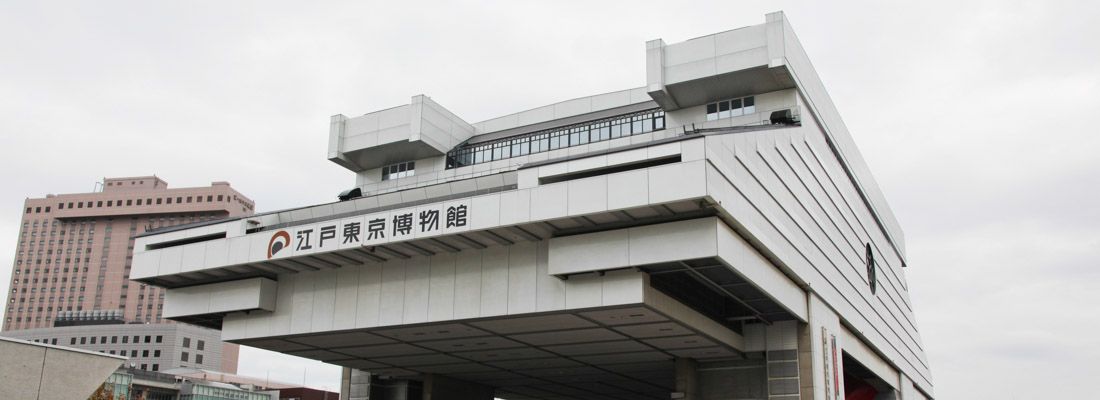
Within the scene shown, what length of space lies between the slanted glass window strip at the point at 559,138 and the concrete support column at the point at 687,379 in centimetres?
1455

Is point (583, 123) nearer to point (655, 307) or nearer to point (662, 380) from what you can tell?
point (662, 380)

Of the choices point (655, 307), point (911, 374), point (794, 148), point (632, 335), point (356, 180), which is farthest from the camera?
point (911, 374)

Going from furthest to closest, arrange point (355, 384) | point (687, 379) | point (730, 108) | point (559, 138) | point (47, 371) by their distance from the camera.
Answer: point (355, 384) → point (559, 138) → point (730, 108) → point (687, 379) → point (47, 371)

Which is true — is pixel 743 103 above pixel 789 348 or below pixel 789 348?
above

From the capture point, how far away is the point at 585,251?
1651 inches

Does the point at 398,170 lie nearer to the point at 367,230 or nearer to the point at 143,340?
the point at 367,230

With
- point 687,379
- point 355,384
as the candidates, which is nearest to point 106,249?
point 355,384

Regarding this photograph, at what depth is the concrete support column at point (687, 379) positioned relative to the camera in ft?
170

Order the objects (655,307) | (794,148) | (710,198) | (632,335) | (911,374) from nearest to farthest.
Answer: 1. (710,198)
2. (655,307)
3. (632,335)
4. (794,148)
5. (911,374)

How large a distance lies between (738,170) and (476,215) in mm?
11377

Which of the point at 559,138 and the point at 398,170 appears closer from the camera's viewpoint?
the point at 559,138

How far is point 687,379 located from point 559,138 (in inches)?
732

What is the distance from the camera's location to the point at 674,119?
58.5m

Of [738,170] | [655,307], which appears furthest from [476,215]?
[738,170]
